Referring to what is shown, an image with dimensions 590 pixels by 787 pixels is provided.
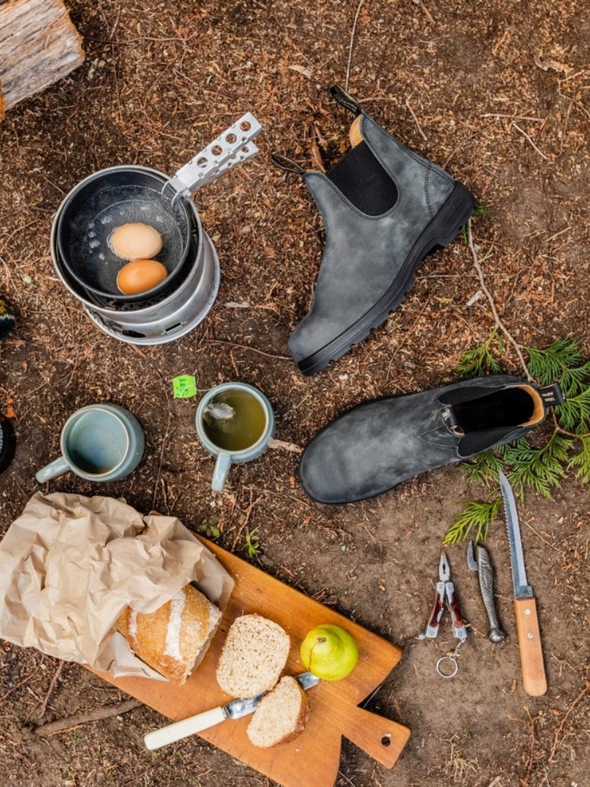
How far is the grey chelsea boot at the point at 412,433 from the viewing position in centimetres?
203

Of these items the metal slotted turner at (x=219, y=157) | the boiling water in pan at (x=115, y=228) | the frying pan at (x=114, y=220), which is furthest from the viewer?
the boiling water in pan at (x=115, y=228)

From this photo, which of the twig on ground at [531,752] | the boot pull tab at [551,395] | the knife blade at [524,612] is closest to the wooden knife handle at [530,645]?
the knife blade at [524,612]

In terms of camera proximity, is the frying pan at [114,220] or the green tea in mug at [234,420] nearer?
the frying pan at [114,220]

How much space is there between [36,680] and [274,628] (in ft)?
3.29

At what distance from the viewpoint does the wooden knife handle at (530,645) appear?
223cm

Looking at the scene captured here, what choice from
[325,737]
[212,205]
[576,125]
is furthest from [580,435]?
[212,205]

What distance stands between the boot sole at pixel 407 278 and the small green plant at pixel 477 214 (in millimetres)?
55

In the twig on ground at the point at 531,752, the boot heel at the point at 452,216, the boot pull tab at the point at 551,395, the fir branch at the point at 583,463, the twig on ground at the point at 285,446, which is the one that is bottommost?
the twig on ground at the point at 531,752

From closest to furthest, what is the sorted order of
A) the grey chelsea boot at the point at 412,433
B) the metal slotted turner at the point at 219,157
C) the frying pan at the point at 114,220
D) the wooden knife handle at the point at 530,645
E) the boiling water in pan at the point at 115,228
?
the metal slotted turner at the point at 219,157 → the frying pan at the point at 114,220 → the boiling water in pan at the point at 115,228 → the grey chelsea boot at the point at 412,433 → the wooden knife handle at the point at 530,645

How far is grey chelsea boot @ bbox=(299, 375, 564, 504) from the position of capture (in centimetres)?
203

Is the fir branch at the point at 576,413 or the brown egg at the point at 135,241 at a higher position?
the brown egg at the point at 135,241

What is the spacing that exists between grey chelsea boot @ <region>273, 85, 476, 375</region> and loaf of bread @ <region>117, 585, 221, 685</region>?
0.92 meters

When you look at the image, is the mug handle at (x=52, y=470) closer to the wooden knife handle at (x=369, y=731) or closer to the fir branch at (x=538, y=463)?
the wooden knife handle at (x=369, y=731)

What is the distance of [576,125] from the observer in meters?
2.31
